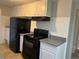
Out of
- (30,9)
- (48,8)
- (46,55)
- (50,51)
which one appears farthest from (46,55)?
(30,9)

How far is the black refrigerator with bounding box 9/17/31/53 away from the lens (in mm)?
3861

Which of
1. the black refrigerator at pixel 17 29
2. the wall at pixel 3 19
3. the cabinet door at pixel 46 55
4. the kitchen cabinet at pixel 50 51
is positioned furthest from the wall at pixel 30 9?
the cabinet door at pixel 46 55

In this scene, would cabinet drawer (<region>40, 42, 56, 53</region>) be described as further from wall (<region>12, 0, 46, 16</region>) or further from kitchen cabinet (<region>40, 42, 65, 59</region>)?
wall (<region>12, 0, 46, 16</region>)

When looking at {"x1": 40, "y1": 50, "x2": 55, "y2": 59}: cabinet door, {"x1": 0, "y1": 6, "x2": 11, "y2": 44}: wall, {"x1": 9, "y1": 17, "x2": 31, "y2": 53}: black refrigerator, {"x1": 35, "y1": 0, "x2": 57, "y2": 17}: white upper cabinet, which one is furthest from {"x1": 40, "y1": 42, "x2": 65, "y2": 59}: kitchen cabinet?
{"x1": 0, "y1": 6, "x2": 11, "y2": 44}: wall

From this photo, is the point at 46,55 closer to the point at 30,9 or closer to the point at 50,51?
the point at 50,51

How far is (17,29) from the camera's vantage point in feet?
12.6

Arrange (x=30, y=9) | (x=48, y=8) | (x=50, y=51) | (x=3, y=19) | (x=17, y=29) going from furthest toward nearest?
(x=3, y=19) → (x=17, y=29) → (x=30, y=9) → (x=48, y=8) → (x=50, y=51)

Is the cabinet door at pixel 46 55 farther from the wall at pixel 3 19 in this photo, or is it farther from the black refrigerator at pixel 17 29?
the wall at pixel 3 19

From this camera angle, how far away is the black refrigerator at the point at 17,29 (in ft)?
12.7

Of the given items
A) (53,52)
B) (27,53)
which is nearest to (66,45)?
(53,52)

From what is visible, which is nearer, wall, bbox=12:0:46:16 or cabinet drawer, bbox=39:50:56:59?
cabinet drawer, bbox=39:50:56:59

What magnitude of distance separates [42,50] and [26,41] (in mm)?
788

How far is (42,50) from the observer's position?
2496 millimetres

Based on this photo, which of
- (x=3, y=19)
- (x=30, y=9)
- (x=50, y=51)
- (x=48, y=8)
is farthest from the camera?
(x=3, y=19)
